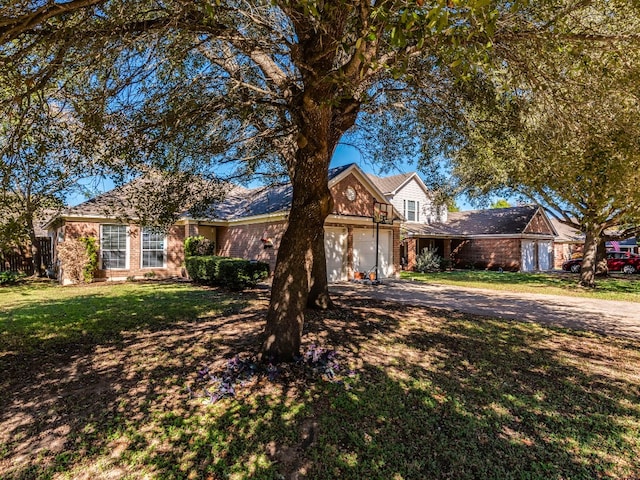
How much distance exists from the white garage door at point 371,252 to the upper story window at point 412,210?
30.4 ft

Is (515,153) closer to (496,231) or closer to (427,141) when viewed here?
(427,141)

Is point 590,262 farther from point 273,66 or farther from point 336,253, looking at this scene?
point 273,66

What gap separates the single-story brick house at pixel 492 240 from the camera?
26859 mm

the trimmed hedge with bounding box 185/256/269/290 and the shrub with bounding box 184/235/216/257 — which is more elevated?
the shrub with bounding box 184/235/216/257

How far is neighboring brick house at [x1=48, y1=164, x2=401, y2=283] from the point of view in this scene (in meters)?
16.2

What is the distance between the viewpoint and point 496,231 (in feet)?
91.8

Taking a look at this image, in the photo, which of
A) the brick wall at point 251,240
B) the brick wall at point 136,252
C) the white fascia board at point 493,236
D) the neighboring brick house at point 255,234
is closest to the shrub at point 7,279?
the neighboring brick house at point 255,234

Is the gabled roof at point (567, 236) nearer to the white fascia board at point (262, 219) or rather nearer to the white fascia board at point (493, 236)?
the white fascia board at point (493, 236)

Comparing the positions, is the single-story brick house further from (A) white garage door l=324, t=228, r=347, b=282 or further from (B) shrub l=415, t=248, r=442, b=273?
(A) white garage door l=324, t=228, r=347, b=282

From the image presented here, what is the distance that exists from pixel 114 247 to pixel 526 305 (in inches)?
648

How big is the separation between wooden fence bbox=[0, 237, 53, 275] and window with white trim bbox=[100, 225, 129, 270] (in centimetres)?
470

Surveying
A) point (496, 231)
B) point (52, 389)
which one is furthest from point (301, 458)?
point (496, 231)

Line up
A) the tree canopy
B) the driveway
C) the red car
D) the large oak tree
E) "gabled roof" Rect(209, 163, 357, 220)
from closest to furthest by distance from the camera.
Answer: the large oak tree, the tree canopy, the driveway, "gabled roof" Rect(209, 163, 357, 220), the red car

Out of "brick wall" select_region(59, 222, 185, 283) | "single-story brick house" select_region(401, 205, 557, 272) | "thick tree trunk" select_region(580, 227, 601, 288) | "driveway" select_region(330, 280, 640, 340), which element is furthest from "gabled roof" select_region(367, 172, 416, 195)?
"brick wall" select_region(59, 222, 185, 283)
